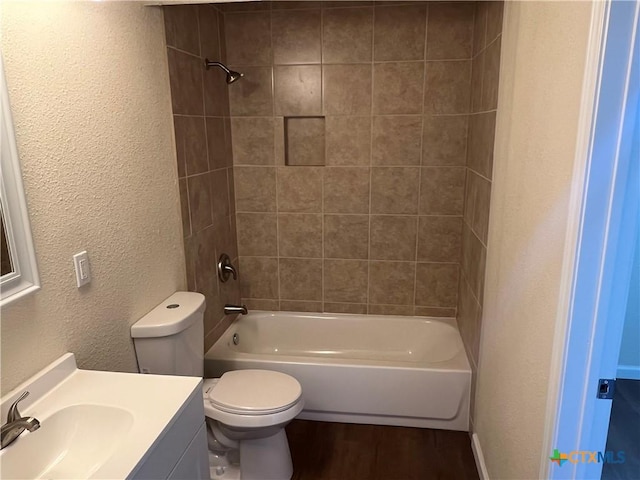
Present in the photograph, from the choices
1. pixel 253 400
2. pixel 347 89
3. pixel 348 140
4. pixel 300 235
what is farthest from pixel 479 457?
pixel 347 89

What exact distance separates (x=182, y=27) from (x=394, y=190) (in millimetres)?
1436

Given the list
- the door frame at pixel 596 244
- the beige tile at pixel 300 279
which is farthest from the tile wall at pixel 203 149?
the door frame at pixel 596 244

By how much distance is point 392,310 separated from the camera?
299 centimetres

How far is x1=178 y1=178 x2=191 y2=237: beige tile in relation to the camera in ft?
6.97

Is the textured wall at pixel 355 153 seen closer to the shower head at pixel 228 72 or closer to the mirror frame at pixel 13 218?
the shower head at pixel 228 72

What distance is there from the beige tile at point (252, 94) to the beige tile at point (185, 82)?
0.44 meters

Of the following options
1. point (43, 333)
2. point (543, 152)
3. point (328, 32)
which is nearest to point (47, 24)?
point (43, 333)

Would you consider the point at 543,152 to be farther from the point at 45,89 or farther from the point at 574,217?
the point at 45,89

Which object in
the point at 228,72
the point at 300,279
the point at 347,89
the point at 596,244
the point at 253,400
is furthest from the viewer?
the point at 300,279

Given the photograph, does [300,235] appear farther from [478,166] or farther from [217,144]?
[478,166]

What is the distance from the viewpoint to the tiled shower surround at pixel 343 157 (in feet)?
8.09

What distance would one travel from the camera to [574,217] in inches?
41.9

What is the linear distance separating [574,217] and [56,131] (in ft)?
4.61

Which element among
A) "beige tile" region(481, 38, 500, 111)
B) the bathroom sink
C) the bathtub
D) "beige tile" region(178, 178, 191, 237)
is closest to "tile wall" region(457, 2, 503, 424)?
"beige tile" region(481, 38, 500, 111)
